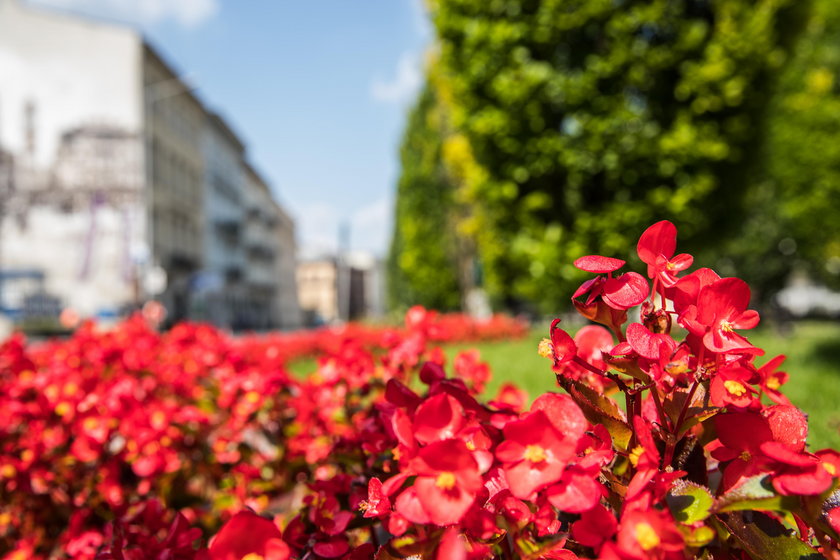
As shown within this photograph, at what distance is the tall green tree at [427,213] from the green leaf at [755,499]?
22.7 meters

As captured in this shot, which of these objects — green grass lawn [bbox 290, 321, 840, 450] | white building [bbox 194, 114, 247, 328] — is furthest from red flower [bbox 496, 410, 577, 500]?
white building [bbox 194, 114, 247, 328]

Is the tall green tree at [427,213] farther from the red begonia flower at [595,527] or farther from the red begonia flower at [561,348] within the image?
the red begonia flower at [595,527]

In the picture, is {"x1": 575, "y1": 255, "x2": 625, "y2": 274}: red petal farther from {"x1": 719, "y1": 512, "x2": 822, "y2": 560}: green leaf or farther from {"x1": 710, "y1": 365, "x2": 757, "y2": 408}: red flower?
{"x1": 719, "y1": 512, "x2": 822, "y2": 560}: green leaf

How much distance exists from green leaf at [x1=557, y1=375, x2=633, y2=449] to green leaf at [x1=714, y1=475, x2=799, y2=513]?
5.3 inches

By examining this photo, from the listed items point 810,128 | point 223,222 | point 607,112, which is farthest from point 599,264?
point 223,222

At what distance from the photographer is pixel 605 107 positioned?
7754mm

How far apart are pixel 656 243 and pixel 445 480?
42 centimetres

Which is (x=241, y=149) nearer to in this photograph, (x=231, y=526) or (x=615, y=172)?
(x=615, y=172)

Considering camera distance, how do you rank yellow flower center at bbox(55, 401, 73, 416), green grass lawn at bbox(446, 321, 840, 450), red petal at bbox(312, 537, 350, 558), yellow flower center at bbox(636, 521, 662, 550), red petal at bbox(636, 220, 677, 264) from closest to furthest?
yellow flower center at bbox(636, 521, 662, 550) < red petal at bbox(636, 220, 677, 264) < red petal at bbox(312, 537, 350, 558) < yellow flower center at bbox(55, 401, 73, 416) < green grass lawn at bbox(446, 321, 840, 450)

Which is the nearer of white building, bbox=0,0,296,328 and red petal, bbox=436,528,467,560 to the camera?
red petal, bbox=436,528,467,560

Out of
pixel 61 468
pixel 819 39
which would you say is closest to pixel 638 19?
pixel 61 468

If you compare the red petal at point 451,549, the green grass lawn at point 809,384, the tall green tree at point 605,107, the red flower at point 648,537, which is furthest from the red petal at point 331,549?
the tall green tree at point 605,107

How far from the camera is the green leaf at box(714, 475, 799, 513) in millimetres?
646

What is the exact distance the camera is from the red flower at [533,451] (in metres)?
0.68
